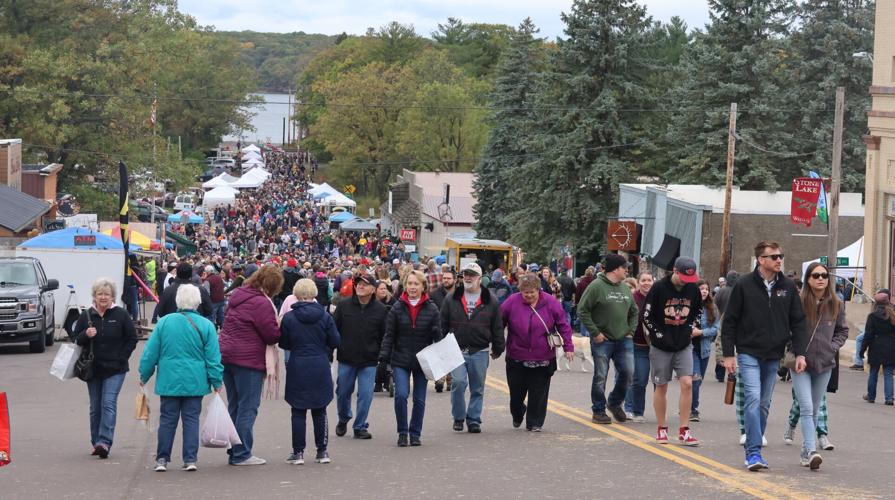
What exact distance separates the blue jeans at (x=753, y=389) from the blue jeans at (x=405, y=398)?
3.16 metres

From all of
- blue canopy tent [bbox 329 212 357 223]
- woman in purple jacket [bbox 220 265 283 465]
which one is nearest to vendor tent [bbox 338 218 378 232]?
blue canopy tent [bbox 329 212 357 223]

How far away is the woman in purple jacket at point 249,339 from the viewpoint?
457 inches

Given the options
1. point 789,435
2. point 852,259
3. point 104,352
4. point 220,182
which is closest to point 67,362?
point 104,352

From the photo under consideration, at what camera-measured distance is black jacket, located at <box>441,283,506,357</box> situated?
545 inches

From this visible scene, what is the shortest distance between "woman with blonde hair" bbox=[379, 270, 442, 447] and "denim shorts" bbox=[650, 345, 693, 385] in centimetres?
207

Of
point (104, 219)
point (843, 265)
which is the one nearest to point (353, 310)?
point (843, 265)

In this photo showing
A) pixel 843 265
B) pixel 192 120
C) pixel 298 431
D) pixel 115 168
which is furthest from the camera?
pixel 192 120

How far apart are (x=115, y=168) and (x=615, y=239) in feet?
79.3

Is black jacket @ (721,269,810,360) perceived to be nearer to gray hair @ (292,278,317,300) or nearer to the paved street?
the paved street

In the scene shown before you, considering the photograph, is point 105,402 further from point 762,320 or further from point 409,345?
point 762,320

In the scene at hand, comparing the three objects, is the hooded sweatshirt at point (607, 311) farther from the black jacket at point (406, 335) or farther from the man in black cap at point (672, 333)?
the black jacket at point (406, 335)

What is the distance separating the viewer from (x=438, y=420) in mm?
15141

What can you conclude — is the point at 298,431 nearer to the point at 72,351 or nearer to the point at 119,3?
the point at 72,351

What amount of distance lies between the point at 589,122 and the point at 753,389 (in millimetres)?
41588
